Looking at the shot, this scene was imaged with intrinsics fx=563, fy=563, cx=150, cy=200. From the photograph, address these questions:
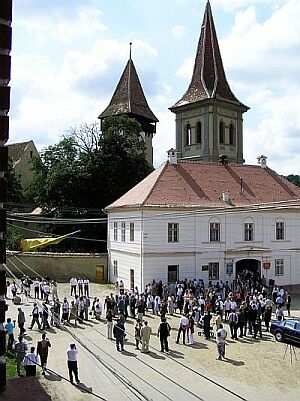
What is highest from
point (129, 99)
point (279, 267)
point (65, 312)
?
point (129, 99)

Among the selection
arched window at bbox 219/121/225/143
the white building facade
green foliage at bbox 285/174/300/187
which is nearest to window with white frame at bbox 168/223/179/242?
the white building facade

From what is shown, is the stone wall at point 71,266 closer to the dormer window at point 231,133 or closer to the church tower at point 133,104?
the dormer window at point 231,133

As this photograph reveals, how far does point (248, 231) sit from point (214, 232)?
105 inches

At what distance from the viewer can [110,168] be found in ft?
158

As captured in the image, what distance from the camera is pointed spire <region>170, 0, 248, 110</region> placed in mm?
57812

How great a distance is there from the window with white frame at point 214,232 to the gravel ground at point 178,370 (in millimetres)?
12289

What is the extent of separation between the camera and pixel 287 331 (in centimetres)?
2309

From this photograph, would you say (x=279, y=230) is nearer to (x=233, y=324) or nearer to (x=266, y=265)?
(x=266, y=265)

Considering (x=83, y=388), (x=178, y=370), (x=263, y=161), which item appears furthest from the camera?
(x=263, y=161)

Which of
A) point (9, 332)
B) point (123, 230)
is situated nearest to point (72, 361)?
point (9, 332)

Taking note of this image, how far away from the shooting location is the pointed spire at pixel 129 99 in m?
70.3

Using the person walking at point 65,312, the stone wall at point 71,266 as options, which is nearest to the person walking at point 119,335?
the person walking at point 65,312

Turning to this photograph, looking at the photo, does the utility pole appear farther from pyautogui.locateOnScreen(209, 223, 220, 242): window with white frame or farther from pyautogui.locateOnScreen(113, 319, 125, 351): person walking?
pyautogui.locateOnScreen(209, 223, 220, 242): window with white frame

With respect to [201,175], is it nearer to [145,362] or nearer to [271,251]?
[271,251]
